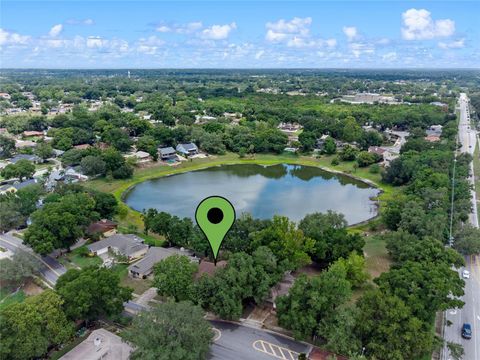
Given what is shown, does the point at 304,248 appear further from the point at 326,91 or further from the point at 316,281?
the point at 326,91

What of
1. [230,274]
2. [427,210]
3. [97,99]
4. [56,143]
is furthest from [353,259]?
[97,99]

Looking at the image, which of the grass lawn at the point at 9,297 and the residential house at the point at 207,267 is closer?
the residential house at the point at 207,267

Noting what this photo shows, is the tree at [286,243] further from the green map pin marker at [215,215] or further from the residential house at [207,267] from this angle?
the green map pin marker at [215,215]

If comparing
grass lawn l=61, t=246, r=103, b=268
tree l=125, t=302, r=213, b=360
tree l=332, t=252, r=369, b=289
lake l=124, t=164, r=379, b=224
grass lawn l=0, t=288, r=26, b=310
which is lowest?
lake l=124, t=164, r=379, b=224

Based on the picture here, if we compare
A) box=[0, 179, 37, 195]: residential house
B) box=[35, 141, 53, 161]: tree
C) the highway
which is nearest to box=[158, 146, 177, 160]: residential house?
box=[35, 141, 53, 161]: tree

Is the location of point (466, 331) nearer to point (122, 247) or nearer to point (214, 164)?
point (122, 247)

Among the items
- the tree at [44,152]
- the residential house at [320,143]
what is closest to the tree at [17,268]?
the tree at [44,152]

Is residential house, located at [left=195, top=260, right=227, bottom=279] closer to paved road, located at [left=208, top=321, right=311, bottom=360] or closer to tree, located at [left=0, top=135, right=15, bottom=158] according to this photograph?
paved road, located at [left=208, top=321, right=311, bottom=360]
